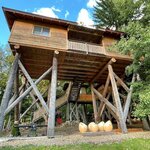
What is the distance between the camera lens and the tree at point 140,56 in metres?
9.52

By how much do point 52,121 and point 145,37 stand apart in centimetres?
687

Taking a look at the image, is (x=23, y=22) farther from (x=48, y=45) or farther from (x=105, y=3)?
(x=105, y=3)

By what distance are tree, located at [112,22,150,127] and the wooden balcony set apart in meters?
0.98

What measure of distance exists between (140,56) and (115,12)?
46.7 ft

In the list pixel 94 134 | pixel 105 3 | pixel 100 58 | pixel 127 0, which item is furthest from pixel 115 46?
pixel 105 3

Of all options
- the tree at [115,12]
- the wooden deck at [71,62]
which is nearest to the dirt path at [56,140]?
the wooden deck at [71,62]

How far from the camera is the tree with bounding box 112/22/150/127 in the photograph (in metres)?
9.52

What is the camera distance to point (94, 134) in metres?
9.98

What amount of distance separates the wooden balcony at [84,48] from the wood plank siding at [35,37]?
1.55 feet

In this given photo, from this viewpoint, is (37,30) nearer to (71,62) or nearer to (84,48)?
(71,62)

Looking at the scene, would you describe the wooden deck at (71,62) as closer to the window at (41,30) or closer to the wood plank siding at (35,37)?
the wood plank siding at (35,37)

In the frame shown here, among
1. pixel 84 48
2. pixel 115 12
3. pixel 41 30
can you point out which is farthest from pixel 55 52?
pixel 115 12

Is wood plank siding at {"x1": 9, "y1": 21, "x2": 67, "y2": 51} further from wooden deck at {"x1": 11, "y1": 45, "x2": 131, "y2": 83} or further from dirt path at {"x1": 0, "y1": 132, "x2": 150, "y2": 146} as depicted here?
dirt path at {"x1": 0, "y1": 132, "x2": 150, "y2": 146}

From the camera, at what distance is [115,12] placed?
914 inches
